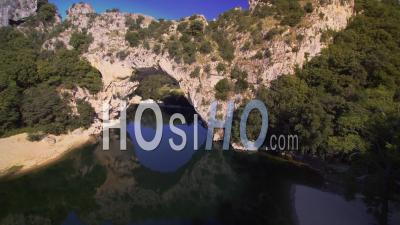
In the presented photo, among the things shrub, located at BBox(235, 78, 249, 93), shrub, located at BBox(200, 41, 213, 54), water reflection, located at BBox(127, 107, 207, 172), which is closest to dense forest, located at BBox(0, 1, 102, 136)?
water reflection, located at BBox(127, 107, 207, 172)

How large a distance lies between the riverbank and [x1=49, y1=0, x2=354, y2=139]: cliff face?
7.68m

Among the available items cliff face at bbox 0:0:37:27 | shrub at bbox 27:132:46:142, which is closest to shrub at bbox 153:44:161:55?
shrub at bbox 27:132:46:142

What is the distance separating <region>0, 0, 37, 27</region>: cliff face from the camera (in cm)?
5975

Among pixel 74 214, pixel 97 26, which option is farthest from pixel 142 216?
pixel 97 26

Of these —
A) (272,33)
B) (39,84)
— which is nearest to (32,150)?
(39,84)

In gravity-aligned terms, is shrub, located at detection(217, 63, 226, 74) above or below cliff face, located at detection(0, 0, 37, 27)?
below

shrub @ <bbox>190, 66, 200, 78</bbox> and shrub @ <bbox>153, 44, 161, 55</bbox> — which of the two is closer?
shrub @ <bbox>190, 66, 200, 78</bbox>

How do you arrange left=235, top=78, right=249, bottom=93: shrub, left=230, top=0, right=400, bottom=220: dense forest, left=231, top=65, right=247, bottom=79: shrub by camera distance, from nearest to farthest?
left=230, top=0, right=400, bottom=220: dense forest < left=235, top=78, right=249, bottom=93: shrub < left=231, top=65, right=247, bottom=79: shrub

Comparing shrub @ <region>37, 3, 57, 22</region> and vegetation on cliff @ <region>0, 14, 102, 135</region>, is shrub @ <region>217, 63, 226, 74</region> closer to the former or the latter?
vegetation on cliff @ <region>0, 14, 102, 135</region>

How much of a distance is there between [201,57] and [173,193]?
23.3 metres

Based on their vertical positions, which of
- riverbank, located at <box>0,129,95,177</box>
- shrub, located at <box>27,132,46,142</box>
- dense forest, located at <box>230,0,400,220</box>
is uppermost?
dense forest, located at <box>230,0,400,220</box>

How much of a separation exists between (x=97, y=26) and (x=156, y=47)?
12414 mm

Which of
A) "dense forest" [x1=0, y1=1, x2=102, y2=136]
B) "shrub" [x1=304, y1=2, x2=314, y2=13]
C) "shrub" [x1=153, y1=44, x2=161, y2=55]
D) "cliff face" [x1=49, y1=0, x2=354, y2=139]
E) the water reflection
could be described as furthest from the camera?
"shrub" [x1=153, y1=44, x2=161, y2=55]

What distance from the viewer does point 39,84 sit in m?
45.1
